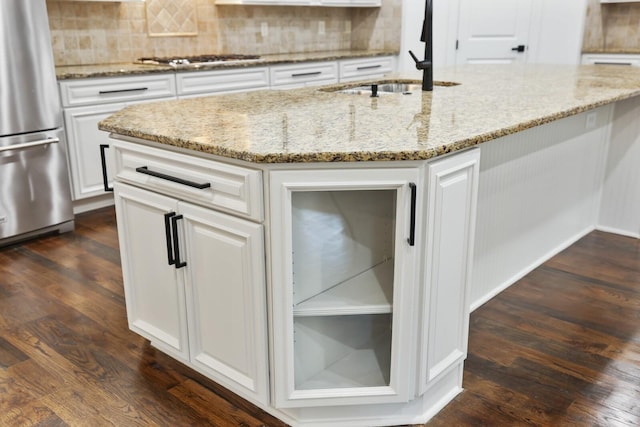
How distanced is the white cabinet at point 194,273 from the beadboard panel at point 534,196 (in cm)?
104

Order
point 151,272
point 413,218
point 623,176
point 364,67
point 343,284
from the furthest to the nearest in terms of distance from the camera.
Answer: point 364,67, point 623,176, point 151,272, point 343,284, point 413,218

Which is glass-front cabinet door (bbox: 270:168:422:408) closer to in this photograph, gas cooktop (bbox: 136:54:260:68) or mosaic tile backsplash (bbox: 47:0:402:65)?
gas cooktop (bbox: 136:54:260:68)

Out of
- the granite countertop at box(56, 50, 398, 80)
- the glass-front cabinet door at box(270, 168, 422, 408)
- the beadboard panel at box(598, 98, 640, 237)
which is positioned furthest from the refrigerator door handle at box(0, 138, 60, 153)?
the beadboard panel at box(598, 98, 640, 237)

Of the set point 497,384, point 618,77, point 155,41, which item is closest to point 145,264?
point 497,384

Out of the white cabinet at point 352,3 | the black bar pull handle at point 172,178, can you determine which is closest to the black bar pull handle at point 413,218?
the black bar pull handle at point 172,178

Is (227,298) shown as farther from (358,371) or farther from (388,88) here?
(388,88)

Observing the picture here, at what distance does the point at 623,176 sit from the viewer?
336 cm

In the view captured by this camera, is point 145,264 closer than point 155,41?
Yes

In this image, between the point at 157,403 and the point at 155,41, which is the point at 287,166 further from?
the point at 155,41

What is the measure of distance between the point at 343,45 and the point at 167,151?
4.37m

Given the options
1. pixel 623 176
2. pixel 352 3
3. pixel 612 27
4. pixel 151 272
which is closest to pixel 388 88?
pixel 623 176

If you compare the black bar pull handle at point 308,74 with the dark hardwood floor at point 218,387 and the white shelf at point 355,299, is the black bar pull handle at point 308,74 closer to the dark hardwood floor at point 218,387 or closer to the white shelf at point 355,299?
the dark hardwood floor at point 218,387

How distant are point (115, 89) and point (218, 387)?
89.7 inches

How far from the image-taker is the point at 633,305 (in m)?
2.54
